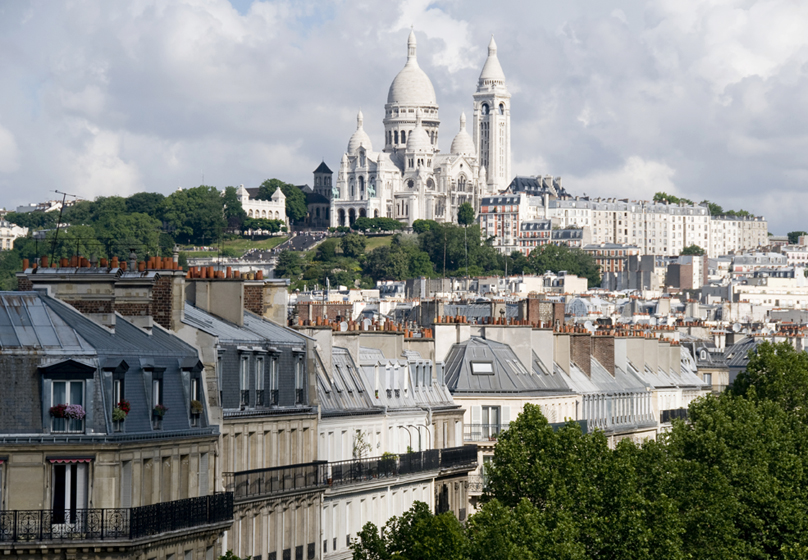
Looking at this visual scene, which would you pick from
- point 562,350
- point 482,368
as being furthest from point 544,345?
point 482,368

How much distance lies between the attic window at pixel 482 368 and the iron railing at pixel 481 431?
1284mm

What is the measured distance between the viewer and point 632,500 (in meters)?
35.4

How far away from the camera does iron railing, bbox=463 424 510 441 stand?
46625 millimetres

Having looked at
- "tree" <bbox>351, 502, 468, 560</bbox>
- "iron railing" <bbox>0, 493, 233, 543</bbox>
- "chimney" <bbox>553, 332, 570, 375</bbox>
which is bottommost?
"tree" <bbox>351, 502, 468, 560</bbox>

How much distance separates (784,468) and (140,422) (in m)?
22.6

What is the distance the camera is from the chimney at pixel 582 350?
55.2 meters

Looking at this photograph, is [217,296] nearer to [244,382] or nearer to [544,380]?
[244,382]

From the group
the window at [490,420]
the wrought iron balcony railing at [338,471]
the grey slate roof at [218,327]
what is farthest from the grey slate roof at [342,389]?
the window at [490,420]

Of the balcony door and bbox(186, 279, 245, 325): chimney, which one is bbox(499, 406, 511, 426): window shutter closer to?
bbox(186, 279, 245, 325): chimney

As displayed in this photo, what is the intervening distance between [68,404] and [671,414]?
42.8 metres

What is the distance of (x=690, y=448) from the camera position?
4678 cm

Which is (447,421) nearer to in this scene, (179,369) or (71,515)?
(179,369)

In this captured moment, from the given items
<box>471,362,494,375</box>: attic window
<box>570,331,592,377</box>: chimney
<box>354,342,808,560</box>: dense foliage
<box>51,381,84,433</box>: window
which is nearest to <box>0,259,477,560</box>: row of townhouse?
<box>51,381,84,433</box>: window

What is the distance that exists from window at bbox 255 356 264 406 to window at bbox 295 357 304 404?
1644 mm
